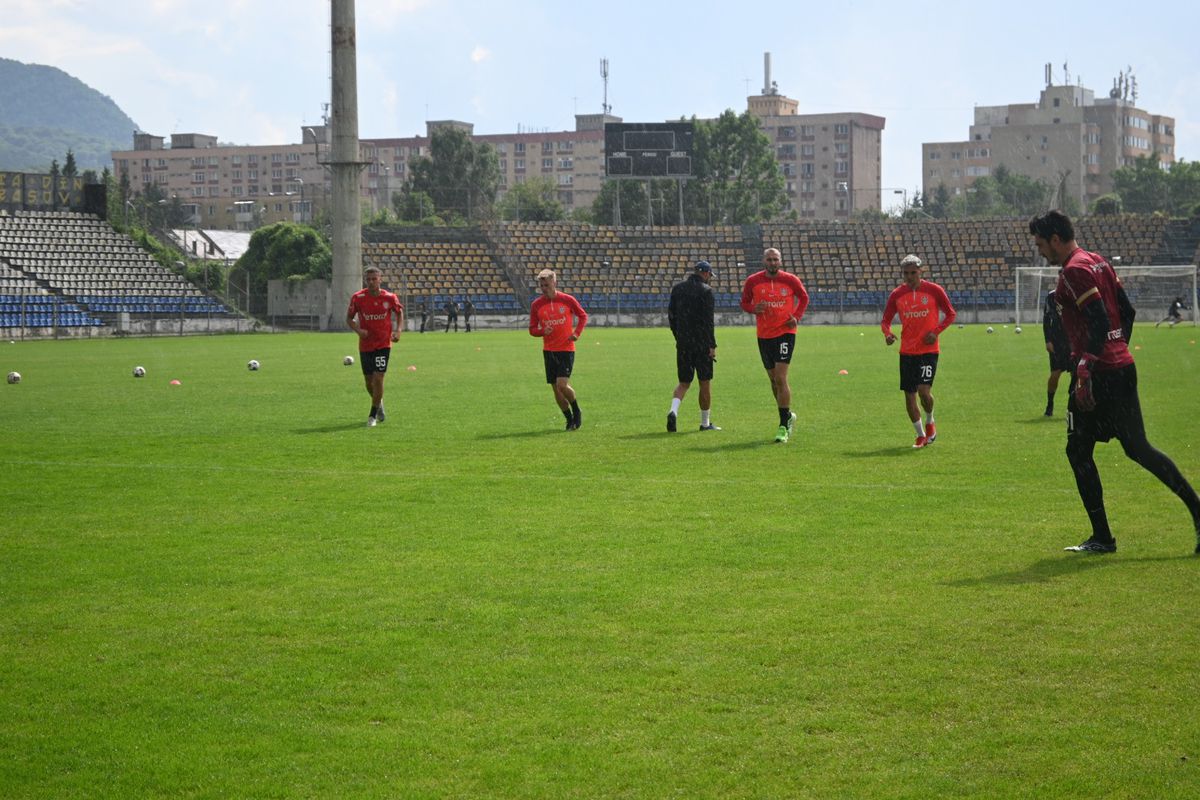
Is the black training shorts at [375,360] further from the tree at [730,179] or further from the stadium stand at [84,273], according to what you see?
the tree at [730,179]

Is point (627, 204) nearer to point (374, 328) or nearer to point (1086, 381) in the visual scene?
point (374, 328)

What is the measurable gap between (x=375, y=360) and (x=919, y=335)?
24.8ft

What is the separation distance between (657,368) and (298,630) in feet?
81.0

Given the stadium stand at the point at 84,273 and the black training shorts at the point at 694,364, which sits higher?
the stadium stand at the point at 84,273

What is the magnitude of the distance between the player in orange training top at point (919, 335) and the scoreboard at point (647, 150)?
68.1 metres

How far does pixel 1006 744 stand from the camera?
5.30 meters

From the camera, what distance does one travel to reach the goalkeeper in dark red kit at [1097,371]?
353 inches

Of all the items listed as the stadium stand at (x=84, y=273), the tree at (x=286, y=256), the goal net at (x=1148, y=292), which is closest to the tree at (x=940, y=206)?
the goal net at (x=1148, y=292)

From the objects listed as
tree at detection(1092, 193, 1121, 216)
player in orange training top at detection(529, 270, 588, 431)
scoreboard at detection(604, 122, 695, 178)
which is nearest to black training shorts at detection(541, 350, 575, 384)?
player in orange training top at detection(529, 270, 588, 431)

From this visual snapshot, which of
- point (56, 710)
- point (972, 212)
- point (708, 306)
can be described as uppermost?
point (972, 212)

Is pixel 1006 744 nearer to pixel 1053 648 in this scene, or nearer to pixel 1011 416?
pixel 1053 648

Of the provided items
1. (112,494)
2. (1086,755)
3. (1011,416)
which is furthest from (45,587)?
→ (1011,416)

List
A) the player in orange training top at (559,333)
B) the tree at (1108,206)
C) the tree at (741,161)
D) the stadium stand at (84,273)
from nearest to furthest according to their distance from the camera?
1. the player in orange training top at (559,333)
2. the stadium stand at (84,273)
3. the tree at (1108,206)
4. the tree at (741,161)

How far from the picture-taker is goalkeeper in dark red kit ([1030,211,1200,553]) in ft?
29.4
